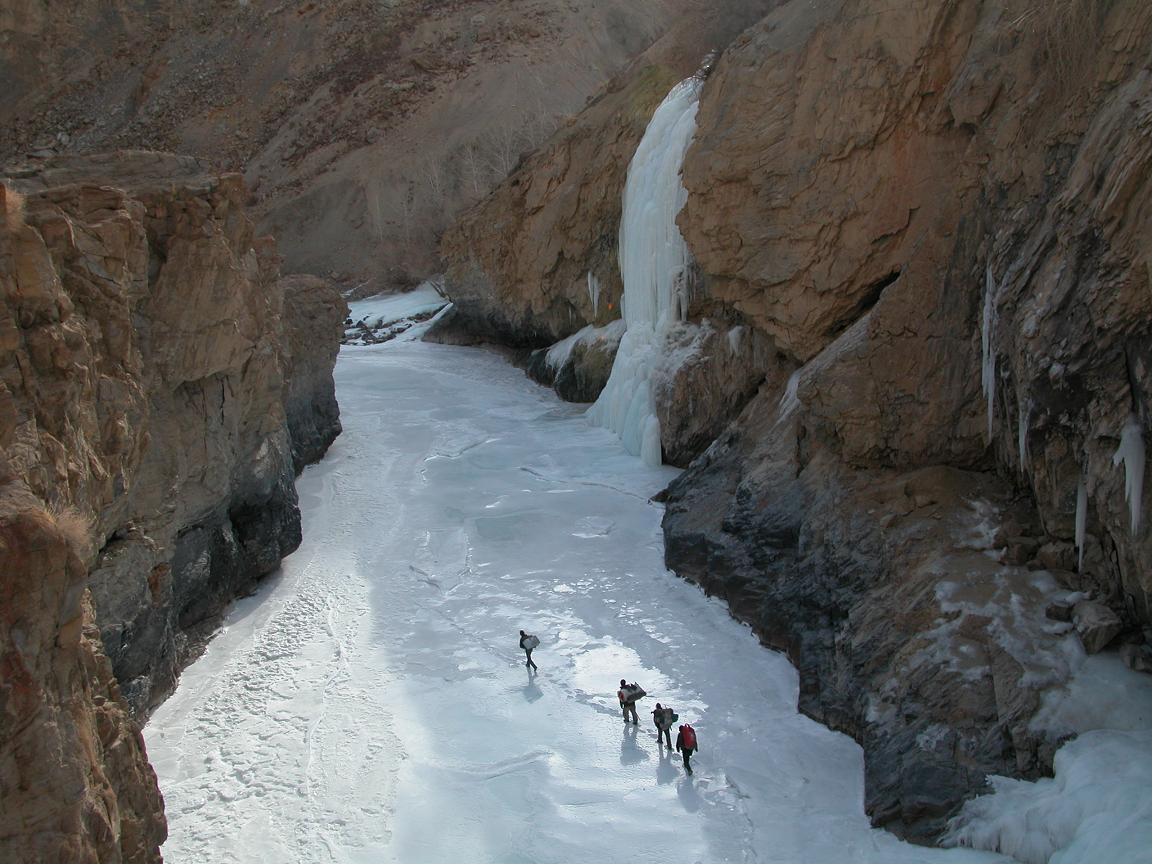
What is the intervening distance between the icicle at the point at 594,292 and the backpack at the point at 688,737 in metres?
16.9

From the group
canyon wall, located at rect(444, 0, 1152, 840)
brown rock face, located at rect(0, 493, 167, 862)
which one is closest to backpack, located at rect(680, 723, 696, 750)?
canyon wall, located at rect(444, 0, 1152, 840)

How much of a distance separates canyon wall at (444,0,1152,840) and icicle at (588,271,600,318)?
6745 mm

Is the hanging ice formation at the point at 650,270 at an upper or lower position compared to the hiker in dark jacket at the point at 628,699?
upper

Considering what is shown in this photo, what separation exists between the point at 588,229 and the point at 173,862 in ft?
65.7

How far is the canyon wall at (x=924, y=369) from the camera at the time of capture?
29.3 ft

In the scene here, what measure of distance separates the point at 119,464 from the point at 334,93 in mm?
44033

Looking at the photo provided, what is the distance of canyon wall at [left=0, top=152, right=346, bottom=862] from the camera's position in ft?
19.3

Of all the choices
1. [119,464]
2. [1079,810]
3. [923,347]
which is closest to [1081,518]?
[1079,810]

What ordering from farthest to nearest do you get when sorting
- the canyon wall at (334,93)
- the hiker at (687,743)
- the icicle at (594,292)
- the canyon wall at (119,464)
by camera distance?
the canyon wall at (334,93) < the icicle at (594,292) < the hiker at (687,743) < the canyon wall at (119,464)

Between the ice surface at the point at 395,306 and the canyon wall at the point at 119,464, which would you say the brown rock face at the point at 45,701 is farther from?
the ice surface at the point at 395,306

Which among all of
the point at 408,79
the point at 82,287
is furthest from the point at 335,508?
the point at 408,79

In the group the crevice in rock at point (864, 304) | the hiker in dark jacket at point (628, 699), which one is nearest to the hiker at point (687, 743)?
the hiker in dark jacket at point (628, 699)

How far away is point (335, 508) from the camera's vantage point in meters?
18.1

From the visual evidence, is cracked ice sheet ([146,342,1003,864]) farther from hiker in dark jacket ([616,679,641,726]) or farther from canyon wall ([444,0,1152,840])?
canyon wall ([444,0,1152,840])
